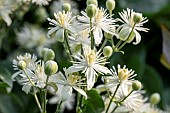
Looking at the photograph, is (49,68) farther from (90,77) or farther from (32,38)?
(32,38)

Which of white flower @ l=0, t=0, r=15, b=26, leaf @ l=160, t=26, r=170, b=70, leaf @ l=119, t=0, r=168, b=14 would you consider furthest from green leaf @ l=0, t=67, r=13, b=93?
leaf @ l=119, t=0, r=168, b=14

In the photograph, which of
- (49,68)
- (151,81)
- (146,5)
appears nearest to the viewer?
(49,68)

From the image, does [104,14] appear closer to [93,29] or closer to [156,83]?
[93,29]

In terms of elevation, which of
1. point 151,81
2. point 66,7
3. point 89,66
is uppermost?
point 66,7

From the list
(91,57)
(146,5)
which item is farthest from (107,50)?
(146,5)

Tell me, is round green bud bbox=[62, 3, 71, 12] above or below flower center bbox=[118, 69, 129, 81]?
above

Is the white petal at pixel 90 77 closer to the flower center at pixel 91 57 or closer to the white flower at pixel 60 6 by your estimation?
the flower center at pixel 91 57

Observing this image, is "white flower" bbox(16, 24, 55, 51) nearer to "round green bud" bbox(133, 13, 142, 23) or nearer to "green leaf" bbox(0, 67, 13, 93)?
"green leaf" bbox(0, 67, 13, 93)

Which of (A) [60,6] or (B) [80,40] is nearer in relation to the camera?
(B) [80,40]
